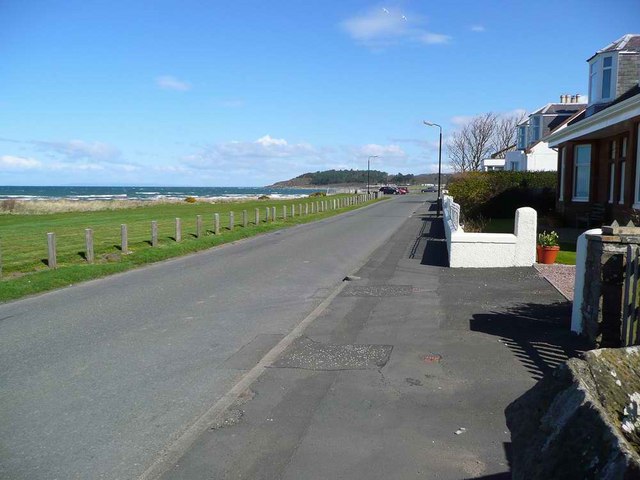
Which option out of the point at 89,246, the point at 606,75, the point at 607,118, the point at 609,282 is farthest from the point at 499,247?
the point at 606,75

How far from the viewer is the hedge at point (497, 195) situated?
30141mm

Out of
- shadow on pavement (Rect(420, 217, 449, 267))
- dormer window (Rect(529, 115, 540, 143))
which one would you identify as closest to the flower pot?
shadow on pavement (Rect(420, 217, 449, 267))

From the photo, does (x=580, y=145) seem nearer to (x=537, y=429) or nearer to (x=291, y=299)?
(x=291, y=299)

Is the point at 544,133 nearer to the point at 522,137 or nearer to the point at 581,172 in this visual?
the point at 522,137

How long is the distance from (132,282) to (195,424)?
28.7 ft

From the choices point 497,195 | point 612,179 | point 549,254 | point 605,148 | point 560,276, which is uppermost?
point 605,148

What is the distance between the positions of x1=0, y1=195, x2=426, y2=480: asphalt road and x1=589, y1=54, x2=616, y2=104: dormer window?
13.6 metres

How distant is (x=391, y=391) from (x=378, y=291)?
18.2ft

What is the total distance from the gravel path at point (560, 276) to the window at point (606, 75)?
37.4ft

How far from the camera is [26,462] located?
430 centimetres

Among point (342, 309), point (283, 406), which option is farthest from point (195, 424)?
point (342, 309)

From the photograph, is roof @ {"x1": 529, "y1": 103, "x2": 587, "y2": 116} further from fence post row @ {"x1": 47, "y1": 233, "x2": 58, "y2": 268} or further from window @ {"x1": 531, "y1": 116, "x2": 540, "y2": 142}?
fence post row @ {"x1": 47, "y1": 233, "x2": 58, "y2": 268}

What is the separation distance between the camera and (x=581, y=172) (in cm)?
2339

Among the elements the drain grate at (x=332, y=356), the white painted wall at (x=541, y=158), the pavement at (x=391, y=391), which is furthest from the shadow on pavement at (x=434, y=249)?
the white painted wall at (x=541, y=158)
